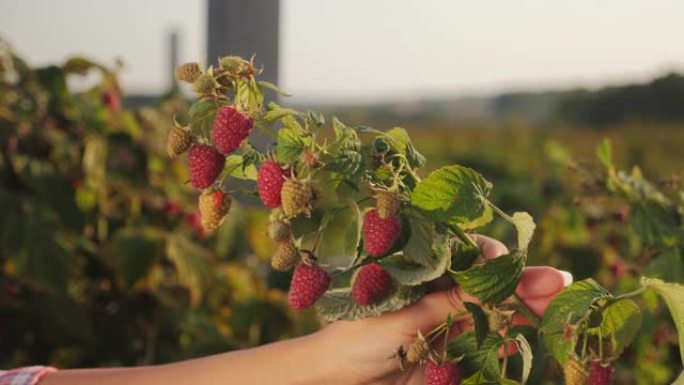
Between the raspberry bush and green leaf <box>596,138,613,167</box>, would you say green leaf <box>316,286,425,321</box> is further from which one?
green leaf <box>596,138,613,167</box>

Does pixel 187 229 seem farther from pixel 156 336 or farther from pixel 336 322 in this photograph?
pixel 336 322

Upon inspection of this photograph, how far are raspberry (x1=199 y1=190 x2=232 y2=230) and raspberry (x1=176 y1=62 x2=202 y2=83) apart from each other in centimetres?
9

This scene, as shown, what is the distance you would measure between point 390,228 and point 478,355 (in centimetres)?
15

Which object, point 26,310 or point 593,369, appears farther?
point 26,310

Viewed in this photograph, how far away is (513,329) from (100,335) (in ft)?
5.43

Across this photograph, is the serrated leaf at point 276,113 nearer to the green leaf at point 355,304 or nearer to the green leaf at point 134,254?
A: the green leaf at point 355,304

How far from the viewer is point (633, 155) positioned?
11.6 meters

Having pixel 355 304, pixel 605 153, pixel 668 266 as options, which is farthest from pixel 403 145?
pixel 605 153

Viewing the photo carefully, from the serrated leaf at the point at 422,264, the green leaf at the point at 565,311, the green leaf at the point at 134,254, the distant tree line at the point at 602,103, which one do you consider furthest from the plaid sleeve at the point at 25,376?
the distant tree line at the point at 602,103

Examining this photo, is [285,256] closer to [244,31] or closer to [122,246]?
[244,31]

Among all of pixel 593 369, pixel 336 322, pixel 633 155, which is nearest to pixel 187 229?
pixel 336 322

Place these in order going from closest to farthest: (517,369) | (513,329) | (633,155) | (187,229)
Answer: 1. (513,329)
2. (517,369)
3. (187,229)
4. (633,155)

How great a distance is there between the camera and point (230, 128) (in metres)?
0.90

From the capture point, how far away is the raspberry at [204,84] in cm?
91
